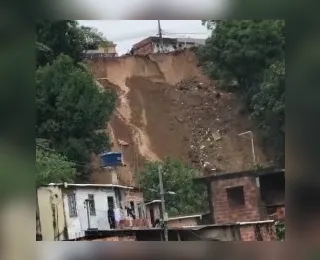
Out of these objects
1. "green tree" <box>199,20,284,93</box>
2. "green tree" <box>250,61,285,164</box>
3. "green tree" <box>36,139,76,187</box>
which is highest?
"green tree" <box>199,20,284,93</box>

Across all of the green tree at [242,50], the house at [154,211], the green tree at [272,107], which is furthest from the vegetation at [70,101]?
the green tree at [272,107]

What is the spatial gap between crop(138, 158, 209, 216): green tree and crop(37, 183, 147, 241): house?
112 mm

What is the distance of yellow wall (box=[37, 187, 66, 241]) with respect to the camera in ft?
6.96

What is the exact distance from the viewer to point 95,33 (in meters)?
2.11

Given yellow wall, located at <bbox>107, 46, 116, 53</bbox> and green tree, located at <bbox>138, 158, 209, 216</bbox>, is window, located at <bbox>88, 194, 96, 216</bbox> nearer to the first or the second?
green tree, located at <bbox>138, 158, 209, 216</bbox>

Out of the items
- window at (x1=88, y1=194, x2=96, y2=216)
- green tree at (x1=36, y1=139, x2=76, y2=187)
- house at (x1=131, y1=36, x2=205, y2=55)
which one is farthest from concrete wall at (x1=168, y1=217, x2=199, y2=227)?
house at (x1=131, y1=36, x2=205, y2=55)

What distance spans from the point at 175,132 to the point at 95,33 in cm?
45

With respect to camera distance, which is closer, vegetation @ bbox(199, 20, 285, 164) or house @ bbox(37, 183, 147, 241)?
vegetation @ bbox(199, 20, 285, 164)

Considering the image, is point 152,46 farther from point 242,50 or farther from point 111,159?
point 111,159

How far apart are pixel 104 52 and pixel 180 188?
21.8 inches

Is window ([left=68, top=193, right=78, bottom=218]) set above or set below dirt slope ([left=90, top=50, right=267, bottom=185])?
below

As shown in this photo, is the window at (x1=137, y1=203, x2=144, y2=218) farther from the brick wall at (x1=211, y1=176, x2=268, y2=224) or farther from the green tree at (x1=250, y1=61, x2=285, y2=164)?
the green tree at (x1=250, y1=61, x2=285, y2=164)
